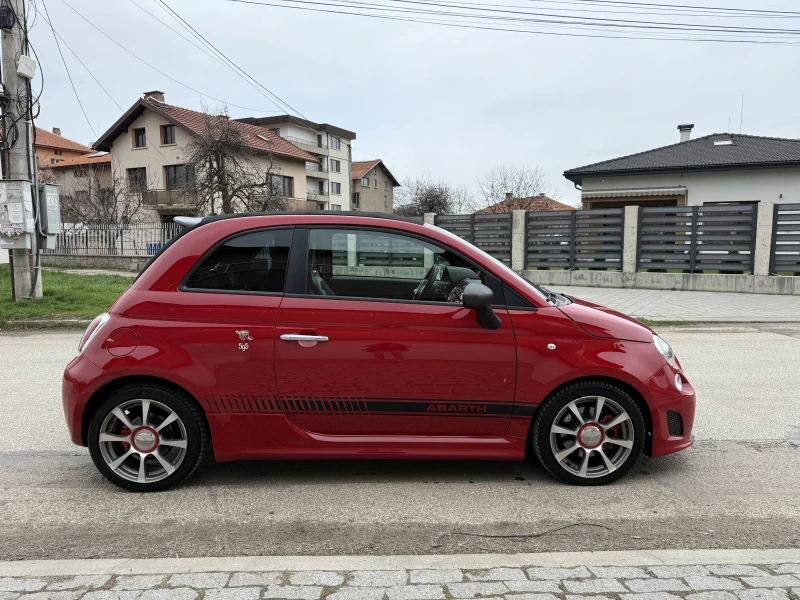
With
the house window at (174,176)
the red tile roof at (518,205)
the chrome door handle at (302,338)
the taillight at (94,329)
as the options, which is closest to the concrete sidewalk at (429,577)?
the chrome door handle at (302,338)

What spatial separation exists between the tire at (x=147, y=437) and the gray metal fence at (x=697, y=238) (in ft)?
51.2

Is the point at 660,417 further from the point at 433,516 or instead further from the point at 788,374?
the point at 788,374

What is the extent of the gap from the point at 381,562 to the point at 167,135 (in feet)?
141

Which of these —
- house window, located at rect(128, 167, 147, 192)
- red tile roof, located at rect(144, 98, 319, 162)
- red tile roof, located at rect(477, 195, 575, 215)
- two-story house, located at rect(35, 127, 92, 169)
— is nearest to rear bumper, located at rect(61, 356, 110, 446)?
red tile roof, located at rect(144, 98, 319, 162)

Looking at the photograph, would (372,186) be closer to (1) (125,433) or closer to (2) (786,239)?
(2) (786,239)

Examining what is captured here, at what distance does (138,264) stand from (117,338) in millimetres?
19883

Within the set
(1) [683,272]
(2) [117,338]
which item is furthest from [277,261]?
(1) [683,272]

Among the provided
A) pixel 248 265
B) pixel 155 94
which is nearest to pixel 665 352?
pixel 248 265

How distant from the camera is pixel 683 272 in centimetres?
1630

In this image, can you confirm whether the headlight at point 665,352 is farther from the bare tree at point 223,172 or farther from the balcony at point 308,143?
the balcony at point 308,143

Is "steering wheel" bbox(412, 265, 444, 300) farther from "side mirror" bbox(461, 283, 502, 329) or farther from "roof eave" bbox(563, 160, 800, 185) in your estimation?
"roof eave" bbox(563, 160, 800, 185)

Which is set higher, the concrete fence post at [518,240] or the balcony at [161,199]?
the balcony at [161,199]

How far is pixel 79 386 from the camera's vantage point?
11.4ft

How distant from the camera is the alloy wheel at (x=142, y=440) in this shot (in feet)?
11.4
